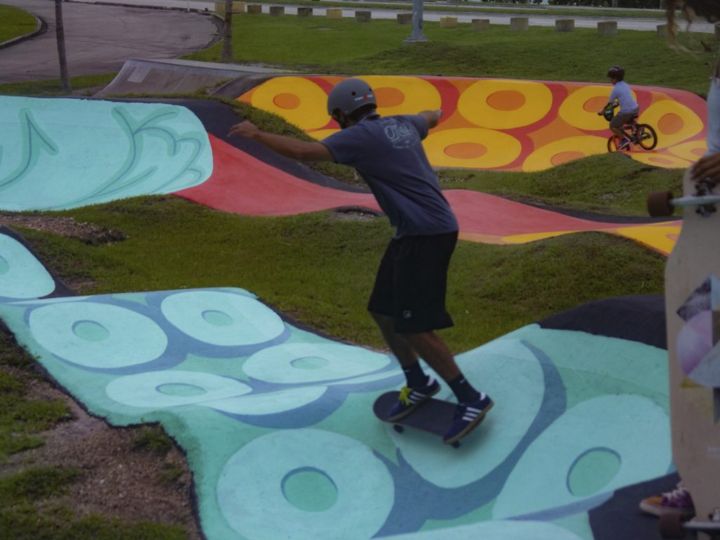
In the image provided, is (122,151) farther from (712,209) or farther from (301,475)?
(712,209)

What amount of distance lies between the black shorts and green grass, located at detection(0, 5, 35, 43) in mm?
32617

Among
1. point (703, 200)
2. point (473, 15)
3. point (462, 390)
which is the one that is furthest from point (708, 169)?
point (473, 15)

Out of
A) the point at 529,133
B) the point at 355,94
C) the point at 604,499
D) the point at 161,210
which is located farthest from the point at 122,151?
the point at 604,499

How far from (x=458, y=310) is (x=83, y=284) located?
3432 millimetres

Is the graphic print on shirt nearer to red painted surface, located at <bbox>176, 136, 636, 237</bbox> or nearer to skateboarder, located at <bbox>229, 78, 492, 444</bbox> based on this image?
skateboarder, located at <bbox>229, 78, 492, 444</bbox>

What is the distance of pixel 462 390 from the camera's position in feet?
17.2

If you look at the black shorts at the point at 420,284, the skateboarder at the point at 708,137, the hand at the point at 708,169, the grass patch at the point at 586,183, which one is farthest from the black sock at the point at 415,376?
the grass patch at the point at 586,183

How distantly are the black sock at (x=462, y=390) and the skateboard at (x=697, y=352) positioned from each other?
6.03ft

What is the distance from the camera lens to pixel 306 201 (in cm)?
1316

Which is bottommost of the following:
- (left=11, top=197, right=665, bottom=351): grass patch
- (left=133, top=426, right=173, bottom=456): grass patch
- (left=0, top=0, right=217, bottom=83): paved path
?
(left=0, top=0, right=217, bottom=83): paved path

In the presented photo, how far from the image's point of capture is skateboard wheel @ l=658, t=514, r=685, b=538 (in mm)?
3463

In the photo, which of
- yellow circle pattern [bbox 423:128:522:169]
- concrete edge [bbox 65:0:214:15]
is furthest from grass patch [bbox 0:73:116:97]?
concrete edge [bbox 65:0:214:15]

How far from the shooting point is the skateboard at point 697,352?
132 inches

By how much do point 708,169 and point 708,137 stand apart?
22cm
